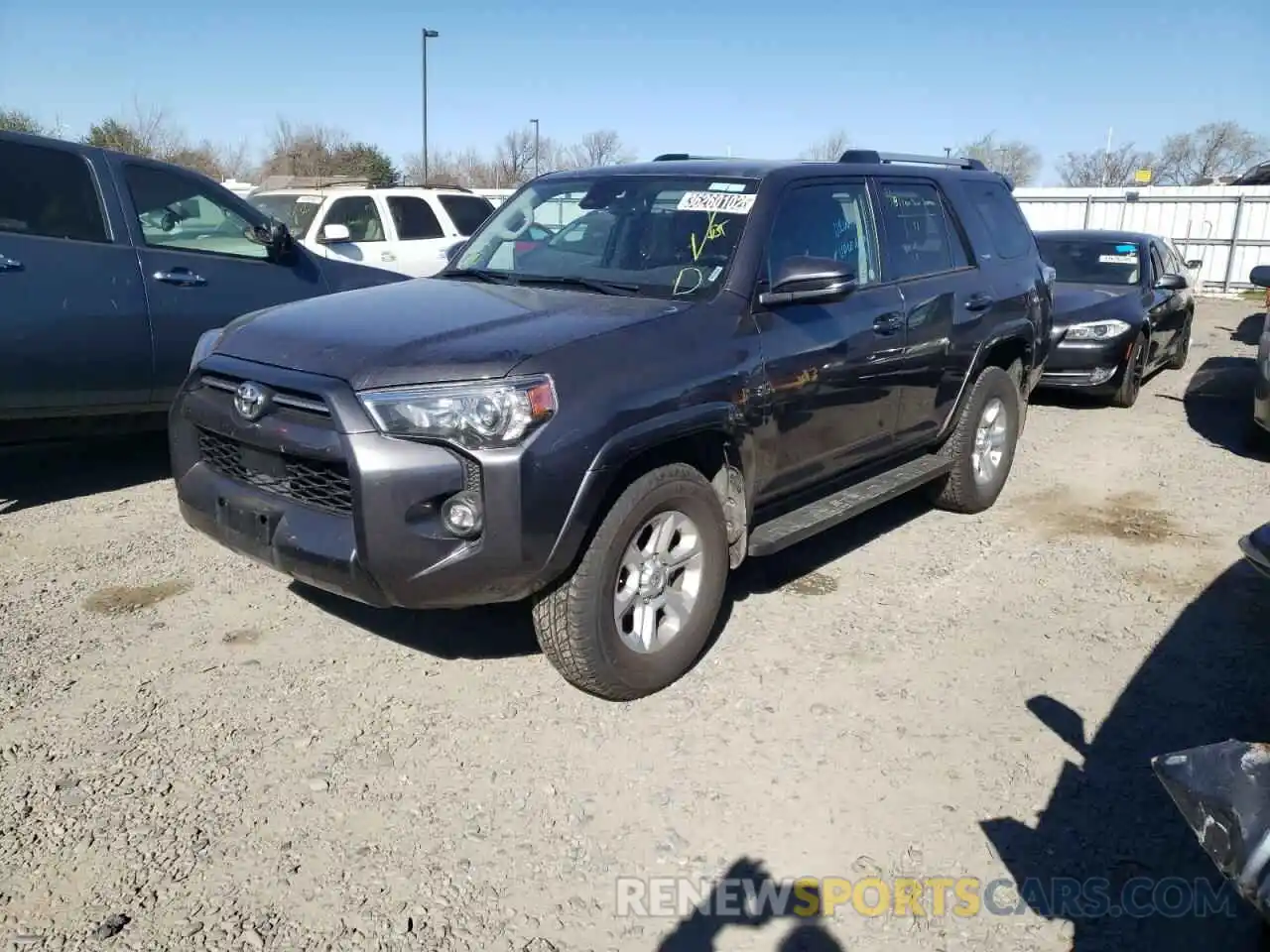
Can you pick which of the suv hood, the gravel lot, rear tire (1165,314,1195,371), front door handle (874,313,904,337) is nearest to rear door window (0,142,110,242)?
the gravel lot

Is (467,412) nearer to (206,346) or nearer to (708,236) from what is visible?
(206,346)

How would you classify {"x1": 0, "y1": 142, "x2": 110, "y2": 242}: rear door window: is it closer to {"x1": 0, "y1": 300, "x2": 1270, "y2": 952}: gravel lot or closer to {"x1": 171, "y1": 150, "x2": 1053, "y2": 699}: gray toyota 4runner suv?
{"x1": 0, "y1": 300, "x2": 1270, "y2": 952}: gravel lot

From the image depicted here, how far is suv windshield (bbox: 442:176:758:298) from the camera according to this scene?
402 centimetres

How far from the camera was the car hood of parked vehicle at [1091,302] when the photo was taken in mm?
9211

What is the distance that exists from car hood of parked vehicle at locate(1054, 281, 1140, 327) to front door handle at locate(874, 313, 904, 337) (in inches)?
205

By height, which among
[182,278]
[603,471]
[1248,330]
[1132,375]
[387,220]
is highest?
[387,220]

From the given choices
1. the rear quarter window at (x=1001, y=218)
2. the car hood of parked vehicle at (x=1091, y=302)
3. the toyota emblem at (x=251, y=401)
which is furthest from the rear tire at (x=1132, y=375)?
the toyota emblem at (x=251, y=401)

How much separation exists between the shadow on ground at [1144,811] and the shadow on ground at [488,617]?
1.42 meters

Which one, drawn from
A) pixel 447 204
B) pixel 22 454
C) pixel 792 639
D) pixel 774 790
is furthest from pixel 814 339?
pixel 447 204

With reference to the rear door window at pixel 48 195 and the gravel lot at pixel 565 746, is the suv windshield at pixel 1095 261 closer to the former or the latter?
the gravel lot at pixel 565 746

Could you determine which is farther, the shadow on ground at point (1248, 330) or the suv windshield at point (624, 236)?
the shadow on ground at point (1248, 330)

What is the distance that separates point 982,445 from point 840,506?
1.83 m

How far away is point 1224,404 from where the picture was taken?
9773mm

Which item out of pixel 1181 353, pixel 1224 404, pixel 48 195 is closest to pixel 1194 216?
pixel 1181 353
